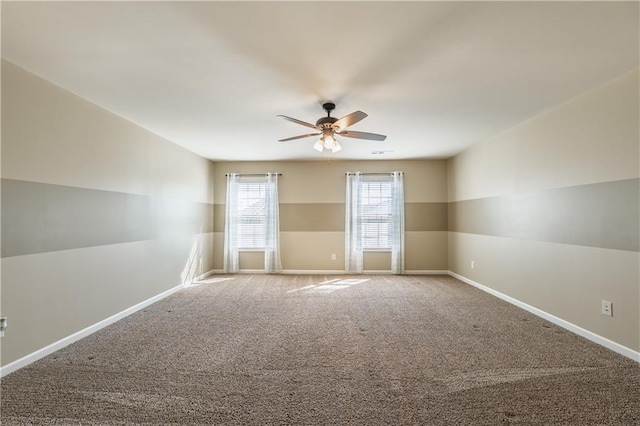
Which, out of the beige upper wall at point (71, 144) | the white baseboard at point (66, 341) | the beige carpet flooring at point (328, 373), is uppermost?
the beige upper wall at point (71, 144)

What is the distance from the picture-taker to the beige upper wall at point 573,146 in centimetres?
266

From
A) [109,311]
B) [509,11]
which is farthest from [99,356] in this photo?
[509,11]

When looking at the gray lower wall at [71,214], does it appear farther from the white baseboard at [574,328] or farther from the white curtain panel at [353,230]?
the white baseboard at [574,328]

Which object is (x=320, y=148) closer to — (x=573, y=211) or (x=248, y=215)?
(x=573, y=211)

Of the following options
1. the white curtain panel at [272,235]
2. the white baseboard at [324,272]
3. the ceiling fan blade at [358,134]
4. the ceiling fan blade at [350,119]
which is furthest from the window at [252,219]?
the ceiling fan blade at [350,119]

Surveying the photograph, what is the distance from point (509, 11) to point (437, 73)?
2.59ft

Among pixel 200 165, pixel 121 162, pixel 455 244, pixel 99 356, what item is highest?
pixel 200 165

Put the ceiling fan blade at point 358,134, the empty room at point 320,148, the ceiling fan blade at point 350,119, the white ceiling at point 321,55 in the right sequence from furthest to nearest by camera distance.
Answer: the ceiling fan blade at point 358,134 < the ceiling fan blade at point 350,119 < the empty room at point 320,148 < the white ceiling at point 321,55

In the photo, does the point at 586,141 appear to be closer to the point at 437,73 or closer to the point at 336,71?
the point at 437,73

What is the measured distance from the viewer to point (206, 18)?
186 centimetres

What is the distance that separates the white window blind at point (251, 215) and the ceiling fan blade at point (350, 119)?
3689 mm

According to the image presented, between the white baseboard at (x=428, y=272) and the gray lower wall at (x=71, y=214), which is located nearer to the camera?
the gray lower wall at (x=71, y=214)

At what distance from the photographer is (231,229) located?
21.2ft

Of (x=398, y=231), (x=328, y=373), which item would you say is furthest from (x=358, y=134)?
(x=398, y=231)
